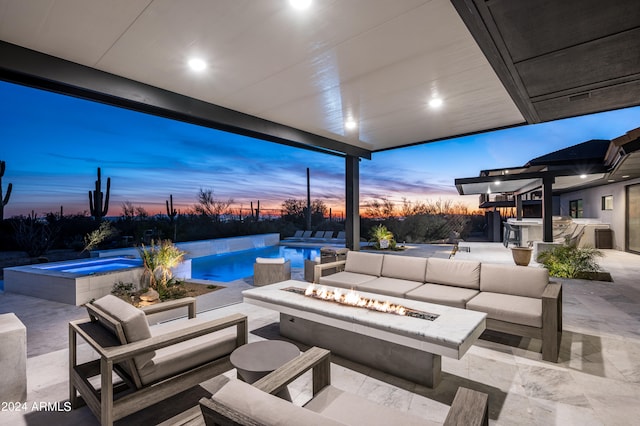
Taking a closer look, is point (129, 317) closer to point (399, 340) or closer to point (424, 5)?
point (399, 340)

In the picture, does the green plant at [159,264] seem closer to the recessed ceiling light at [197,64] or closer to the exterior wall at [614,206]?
the recessed ceiling light at [197,64]

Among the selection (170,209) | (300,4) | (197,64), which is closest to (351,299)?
(300,4)

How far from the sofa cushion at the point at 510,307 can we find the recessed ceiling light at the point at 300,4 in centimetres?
292

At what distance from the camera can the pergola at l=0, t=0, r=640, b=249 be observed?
1.91 metres

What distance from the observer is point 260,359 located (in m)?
1.82

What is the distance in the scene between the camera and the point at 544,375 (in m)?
2.47

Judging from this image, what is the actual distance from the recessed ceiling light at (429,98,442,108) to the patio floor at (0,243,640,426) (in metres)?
2.74

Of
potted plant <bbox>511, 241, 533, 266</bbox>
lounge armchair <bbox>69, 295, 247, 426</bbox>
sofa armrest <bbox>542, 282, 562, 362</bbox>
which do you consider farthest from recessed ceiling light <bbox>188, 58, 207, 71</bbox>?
potted plant <bbox>511, 241, 533, 266</bbox>

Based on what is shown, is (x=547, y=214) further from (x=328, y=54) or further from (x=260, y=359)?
(x=260, y=359)

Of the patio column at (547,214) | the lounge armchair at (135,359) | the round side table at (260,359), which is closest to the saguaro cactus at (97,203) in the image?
the lounge armchair at (135,359)

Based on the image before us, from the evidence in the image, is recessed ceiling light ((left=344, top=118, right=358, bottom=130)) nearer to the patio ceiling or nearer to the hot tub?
the patio ceiling

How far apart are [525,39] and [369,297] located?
2378mm

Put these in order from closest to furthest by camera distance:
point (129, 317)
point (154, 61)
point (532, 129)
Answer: point (129, 317), point (154, 61), point (532, 129)

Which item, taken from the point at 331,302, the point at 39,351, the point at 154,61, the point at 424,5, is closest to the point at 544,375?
the point at 331,302
